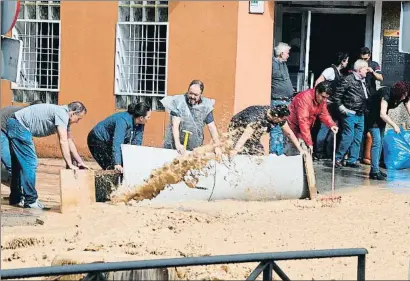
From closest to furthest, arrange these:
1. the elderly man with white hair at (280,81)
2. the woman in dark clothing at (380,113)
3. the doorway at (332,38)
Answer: the woman in dark clothing at (380,113)
the elderly man with white hair at (280,81)
the doorway at (332,38)

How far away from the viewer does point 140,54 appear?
1712cm

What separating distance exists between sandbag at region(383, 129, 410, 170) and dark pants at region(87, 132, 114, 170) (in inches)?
201

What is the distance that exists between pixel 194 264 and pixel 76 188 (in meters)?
5.58

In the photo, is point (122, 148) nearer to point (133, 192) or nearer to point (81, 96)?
point (133, 192)

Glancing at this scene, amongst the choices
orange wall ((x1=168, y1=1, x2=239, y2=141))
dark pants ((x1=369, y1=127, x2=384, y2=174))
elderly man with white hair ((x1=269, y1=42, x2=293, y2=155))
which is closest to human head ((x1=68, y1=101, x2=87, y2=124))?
elderly man with white hair ((x1=269, y1=42, x2=293, y2=155))

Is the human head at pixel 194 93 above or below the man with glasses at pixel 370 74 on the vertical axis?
below

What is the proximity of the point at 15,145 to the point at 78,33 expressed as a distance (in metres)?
5.60

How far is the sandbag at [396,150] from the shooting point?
15711mm

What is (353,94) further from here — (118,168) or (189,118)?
(118,168)

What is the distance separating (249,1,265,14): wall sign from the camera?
16.3 m

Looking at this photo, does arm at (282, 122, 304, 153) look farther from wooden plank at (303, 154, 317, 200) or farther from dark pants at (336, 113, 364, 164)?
dark pants at (336, 113, 364, 164)

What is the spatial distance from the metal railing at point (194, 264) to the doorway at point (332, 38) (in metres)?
11.2

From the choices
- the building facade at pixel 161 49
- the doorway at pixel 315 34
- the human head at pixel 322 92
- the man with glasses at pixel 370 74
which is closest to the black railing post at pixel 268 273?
the human head at pixel 322 92

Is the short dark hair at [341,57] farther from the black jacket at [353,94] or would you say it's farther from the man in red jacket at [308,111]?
the man in red jacket at [308,111]
